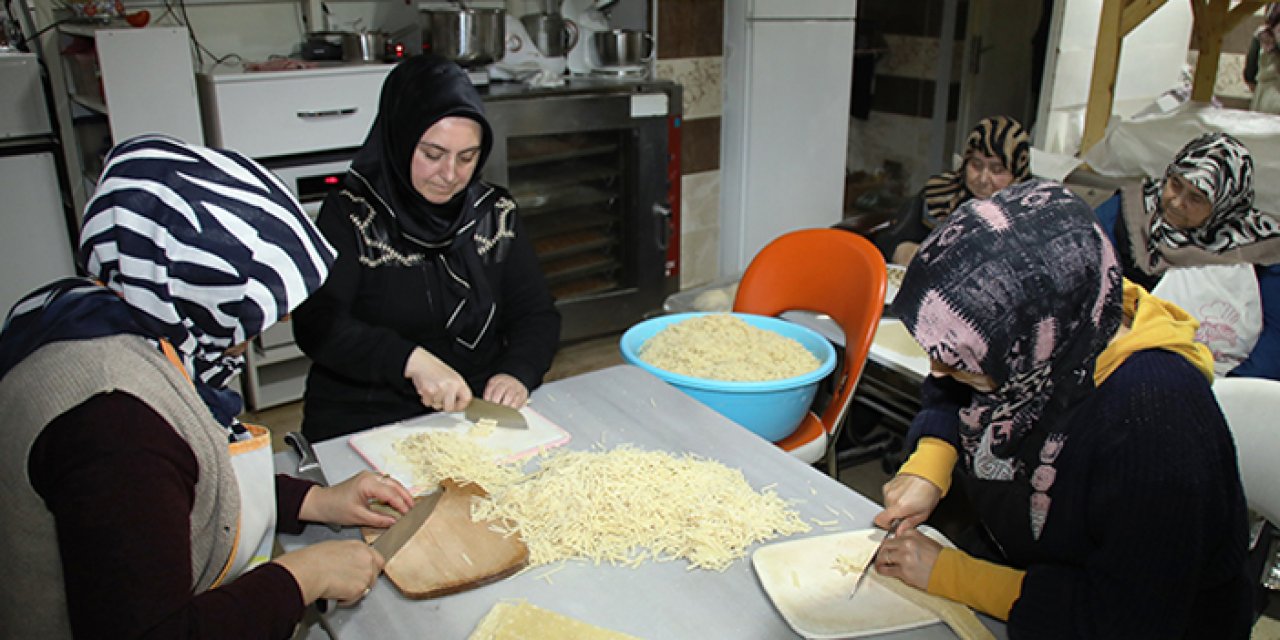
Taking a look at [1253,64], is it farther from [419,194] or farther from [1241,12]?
[419,194]

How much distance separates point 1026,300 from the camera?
1.07 meters

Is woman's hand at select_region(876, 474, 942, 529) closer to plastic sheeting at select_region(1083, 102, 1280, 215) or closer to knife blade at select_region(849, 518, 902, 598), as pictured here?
knife blade at select_region(849, 518, 902, 598)

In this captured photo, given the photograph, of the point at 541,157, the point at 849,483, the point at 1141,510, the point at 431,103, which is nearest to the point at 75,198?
the point at 541,157

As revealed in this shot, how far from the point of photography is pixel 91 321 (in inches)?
38.1

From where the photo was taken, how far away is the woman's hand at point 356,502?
1304 mm

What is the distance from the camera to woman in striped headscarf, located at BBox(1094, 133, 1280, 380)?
2.37 m

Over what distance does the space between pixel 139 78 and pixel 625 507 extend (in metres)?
2.33

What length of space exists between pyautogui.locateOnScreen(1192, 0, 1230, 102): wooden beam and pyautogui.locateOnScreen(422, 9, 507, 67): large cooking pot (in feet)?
10.2

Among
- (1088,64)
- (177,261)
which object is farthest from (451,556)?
(1088,64)

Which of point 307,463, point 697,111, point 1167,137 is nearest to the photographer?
point 307,463

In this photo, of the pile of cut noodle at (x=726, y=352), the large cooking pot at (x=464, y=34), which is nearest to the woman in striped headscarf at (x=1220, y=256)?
the pile of cut noodle at (x=726, y=352)

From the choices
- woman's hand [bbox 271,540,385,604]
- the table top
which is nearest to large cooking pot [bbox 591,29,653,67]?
the table top

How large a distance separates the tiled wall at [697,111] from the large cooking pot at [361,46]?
4.39 feet

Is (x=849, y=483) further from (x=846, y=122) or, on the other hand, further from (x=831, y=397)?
(x=846, y=122)
